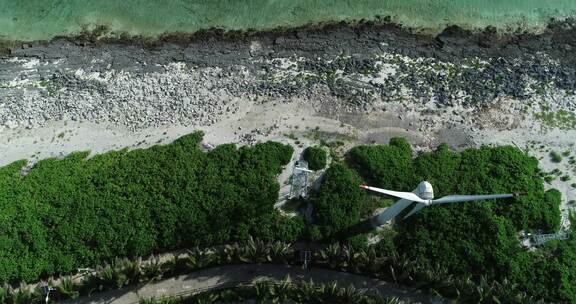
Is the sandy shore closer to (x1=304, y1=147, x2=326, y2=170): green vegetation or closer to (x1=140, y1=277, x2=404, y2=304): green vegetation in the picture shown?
(x1=304, y1=147, x2=326, y2=170): green vegetation

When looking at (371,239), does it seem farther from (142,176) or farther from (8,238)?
(8,238)

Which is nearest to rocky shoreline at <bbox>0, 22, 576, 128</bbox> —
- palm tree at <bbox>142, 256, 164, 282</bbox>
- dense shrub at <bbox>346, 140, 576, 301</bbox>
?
dense shrub at <bbox>346, 140, 576, 301</bbox>

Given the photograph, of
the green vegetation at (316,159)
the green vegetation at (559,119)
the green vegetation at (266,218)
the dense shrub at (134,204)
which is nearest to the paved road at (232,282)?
the green vegetation at (266,218)

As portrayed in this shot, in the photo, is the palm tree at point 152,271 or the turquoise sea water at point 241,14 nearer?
the palm tree at point 152,271

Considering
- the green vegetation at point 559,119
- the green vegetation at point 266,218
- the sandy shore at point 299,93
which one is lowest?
the green vegetation at point 266,218

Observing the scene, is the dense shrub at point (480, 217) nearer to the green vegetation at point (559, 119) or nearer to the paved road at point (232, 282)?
the paved road at point (232, 282)

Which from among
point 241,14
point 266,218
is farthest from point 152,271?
point 241,14

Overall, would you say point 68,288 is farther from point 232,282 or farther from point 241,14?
point 241,14
